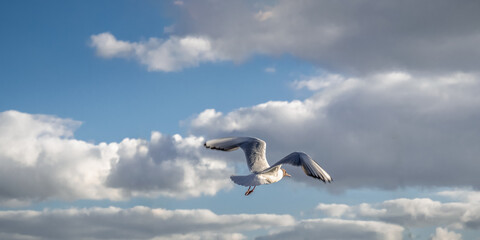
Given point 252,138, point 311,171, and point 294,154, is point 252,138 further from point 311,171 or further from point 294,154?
point 311,171

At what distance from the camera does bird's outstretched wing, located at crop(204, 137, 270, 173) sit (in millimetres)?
42125

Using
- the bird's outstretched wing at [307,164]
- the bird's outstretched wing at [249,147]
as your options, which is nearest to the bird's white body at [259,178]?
the bird's outstretched wing at [307,164]

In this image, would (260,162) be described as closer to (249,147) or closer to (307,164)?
(249,147)

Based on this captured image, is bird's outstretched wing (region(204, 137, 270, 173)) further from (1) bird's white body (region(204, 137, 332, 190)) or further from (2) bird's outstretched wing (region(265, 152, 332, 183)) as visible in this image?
(2) bird's outstretched wing (region(265, 152, 332, 183))

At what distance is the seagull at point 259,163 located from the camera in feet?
111

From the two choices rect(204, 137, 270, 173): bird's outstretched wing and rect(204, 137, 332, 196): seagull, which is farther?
rect(204, 137, 270, 173): bird's outstretched wing

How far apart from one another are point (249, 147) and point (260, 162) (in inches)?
80.5

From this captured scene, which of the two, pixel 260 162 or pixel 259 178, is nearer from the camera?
pixel 259 178

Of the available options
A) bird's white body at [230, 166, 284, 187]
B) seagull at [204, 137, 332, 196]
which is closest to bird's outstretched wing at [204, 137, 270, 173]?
seagull at [204, 137, 332, 196]

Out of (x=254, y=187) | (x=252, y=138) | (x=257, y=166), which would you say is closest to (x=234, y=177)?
(x=254, y=187)

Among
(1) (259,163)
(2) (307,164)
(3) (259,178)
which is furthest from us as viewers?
(1) (259,163)

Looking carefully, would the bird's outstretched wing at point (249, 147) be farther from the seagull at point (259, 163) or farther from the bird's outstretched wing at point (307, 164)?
the bird's outstretched wing at point (307, 164)

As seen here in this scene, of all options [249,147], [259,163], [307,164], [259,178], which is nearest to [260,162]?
[259,163]

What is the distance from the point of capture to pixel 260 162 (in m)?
42.3
